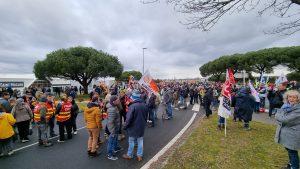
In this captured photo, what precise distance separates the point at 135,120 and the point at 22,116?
475cm

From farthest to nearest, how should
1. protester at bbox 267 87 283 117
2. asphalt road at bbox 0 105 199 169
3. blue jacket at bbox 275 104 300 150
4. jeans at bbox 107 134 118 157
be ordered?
1. protester at bbox 267 87 283 117
2. jeans at bbox 107 134 118 157
3. asphalt road at bbox 0 105 199 169
4. blue jacket at bbox 275 104 300 150

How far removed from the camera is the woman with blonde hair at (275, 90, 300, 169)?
413cm

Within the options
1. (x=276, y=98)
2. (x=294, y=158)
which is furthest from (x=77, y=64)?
(x=294, y=158)

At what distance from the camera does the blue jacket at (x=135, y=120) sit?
5477 millimetres

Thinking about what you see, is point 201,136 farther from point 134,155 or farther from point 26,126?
point 26,126

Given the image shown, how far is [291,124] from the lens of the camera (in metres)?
4.18

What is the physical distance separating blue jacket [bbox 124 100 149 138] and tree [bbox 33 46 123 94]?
29.5 m

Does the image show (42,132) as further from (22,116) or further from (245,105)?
(245,105)

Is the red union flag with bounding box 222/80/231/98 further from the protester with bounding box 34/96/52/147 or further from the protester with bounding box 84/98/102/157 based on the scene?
the protester with bounding box 34/96/52/147

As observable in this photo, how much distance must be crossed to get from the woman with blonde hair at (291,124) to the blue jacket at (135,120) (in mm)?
3168

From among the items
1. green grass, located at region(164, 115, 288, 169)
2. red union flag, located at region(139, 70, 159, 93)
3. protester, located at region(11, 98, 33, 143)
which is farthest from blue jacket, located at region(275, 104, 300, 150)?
protester, located at region(11, 98, 33, 143)

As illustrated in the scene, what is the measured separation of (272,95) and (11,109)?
12748 mm

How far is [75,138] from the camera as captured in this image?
7941 millimetres

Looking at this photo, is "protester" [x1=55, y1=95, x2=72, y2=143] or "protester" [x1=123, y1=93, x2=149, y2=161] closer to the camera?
"protester" [x1=123, y1=93, x2=149, y2=161]
